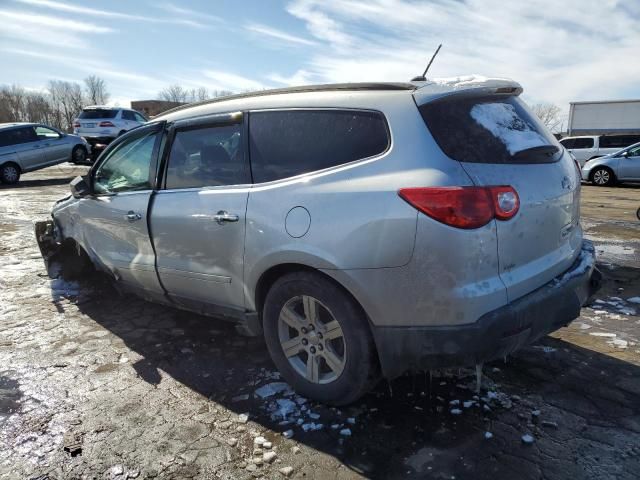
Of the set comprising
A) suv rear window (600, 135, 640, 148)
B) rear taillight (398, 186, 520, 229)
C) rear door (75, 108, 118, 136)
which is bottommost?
rear taillight (398, 186, 520, 229)

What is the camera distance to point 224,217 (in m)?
3.12

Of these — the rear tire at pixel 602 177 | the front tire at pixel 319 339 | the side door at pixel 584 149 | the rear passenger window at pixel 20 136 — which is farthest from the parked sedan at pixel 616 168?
the rear passenger window at pixel 20 136

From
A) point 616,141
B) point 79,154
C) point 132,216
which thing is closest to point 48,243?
point 132,216

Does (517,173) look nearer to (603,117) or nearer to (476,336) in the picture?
(476,336)

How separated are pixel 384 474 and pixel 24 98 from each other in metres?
90.1

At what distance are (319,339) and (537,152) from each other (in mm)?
1632

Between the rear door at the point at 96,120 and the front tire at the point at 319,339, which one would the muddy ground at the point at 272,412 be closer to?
the front tire at the point at 319,339

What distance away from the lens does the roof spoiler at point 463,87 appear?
2.63 m

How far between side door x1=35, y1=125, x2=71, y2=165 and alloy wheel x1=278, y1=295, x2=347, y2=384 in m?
16.3

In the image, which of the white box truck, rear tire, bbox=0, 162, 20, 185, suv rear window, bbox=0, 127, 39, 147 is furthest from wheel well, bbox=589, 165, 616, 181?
the white box truck

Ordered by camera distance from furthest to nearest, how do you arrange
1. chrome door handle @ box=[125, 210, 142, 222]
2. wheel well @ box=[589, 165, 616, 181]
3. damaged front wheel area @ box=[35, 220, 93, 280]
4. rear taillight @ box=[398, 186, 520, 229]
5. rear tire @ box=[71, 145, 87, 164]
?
rear tire @ box=[71, 145, 87, 164] → wheel well @ box=[589, 165, 616, 181] → damaged front wheel area @ box=[35, 220, 93, 280] → chrome door handle @ box=[125, 210, 142, 222] → rear taillight @ box=[398, 186, 520, 229]

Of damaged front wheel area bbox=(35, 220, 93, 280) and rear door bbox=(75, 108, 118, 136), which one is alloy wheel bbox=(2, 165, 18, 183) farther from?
damaged front wheel area bbox=(35, 220, 93, 280)

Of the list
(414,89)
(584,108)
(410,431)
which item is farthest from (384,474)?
(584,108)

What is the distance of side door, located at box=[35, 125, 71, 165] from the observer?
1627 centimetres
